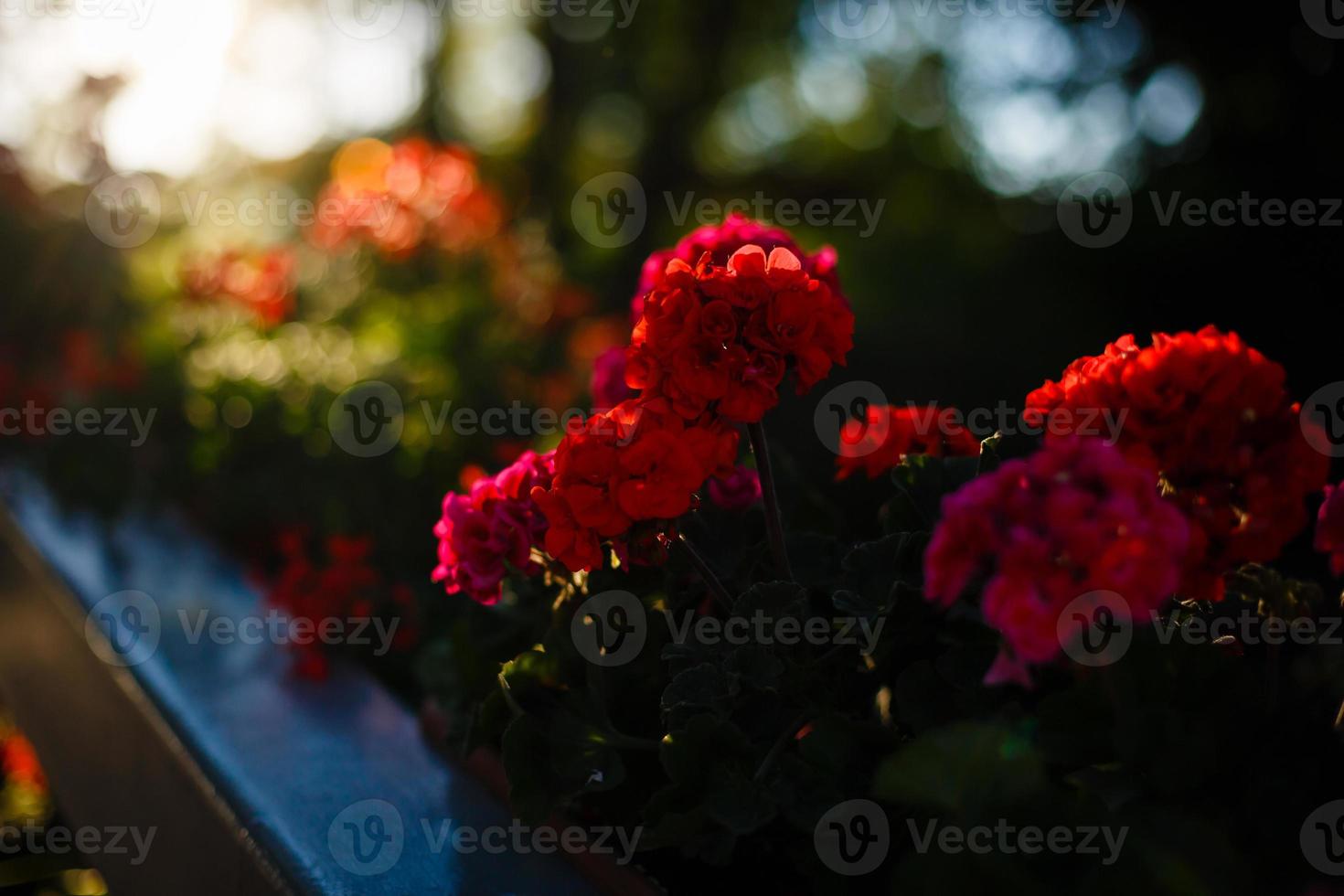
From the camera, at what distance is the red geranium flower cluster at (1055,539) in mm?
807

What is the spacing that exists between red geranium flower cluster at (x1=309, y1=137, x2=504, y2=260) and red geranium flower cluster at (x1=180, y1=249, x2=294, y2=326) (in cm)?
30

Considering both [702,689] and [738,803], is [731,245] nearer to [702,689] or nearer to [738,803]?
Result: [702,689]

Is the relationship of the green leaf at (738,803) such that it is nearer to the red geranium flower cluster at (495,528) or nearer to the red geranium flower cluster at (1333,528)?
the red geranium flower cluster at (495,528)

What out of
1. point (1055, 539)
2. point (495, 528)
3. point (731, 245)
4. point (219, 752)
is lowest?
point (219, 752)

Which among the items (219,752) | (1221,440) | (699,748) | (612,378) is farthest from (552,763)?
(1221,440)

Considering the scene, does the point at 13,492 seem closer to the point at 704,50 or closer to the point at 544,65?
the point at 544,65

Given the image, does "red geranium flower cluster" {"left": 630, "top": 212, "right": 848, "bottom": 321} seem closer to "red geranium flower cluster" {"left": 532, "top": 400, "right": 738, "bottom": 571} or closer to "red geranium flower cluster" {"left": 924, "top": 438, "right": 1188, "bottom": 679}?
"red geranium flower cluster" {"left": 532, "top": 400, "right": 738, "bottom": 571}

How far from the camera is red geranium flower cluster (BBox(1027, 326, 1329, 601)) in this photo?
3.17 feet

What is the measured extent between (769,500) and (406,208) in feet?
8.99

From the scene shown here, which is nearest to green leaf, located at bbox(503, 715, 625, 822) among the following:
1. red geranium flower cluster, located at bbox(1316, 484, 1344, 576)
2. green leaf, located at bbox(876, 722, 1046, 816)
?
green leaf, located at bbox(876, 722, 1046, 816)

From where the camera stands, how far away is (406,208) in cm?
361

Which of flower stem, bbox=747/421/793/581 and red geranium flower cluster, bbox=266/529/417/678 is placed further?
red geranium flower cluster, bbox=266/529/417/678

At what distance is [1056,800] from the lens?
90 cm

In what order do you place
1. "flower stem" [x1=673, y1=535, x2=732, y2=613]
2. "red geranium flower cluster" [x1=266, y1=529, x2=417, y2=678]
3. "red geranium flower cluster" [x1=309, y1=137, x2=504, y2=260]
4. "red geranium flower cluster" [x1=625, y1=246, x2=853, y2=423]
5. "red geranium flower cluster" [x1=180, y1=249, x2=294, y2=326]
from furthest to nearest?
"red geranium flower cluster" [x1=309, y1=137, x2=504, y2=260] → "red geranium flower cluster" [x1=180, y1=249, x2=294, y2=326] → "red geranium flower cluster" [x1=266, y1=529, x2=417, y2=678] → "flower stem" [x1=673, y1=535, x2=732, y2=613] → "red geranium flower cluster" [x1=625, y1=246, x2=853, y2=423]
